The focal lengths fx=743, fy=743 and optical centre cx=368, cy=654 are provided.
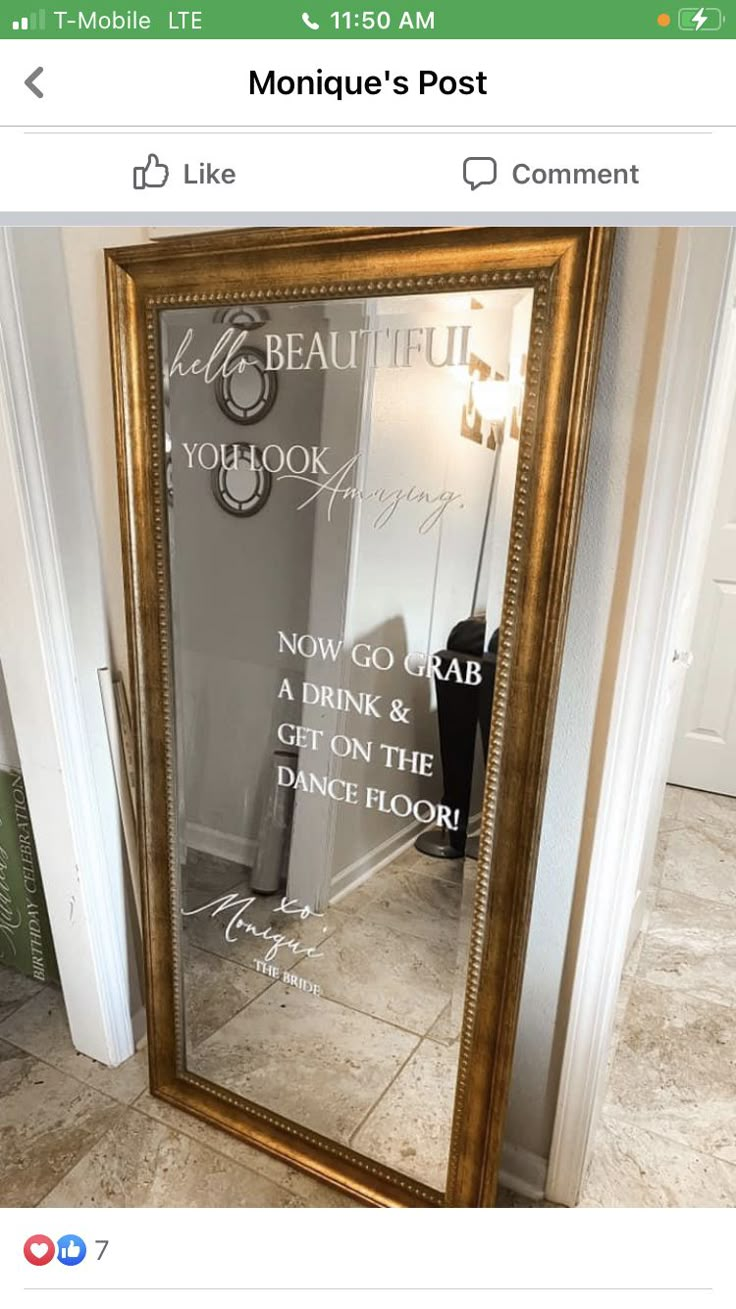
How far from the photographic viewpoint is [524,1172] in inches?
49.6

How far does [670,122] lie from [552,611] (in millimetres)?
481

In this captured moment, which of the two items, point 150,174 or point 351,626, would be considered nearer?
point 150,174

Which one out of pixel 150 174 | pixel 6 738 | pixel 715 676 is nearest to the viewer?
pixel 150 174

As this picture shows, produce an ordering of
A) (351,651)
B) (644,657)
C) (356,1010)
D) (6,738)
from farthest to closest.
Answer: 1. (6,738)
2. (356,1010)
3. (351,651)
4. (644,657)

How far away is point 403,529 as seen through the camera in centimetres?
98

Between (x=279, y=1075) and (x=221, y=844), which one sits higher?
(x=221, y=844)
